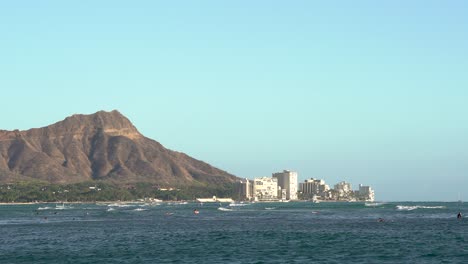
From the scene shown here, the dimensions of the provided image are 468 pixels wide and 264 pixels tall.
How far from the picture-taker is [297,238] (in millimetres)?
118375

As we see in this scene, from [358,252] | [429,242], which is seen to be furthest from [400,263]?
[429,242]

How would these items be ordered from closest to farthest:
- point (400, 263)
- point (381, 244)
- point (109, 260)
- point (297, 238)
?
point (400, 263) < point (109, 260) < point (381, 244) < point (297, 238)

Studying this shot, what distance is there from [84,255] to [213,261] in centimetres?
1731

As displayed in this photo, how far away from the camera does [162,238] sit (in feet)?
400

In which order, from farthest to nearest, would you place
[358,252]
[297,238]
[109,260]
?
[297,238], [358,252], [109,260]

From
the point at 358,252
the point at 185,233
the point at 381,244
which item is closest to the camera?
the point at 358,252

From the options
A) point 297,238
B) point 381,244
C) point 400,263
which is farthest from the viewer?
point 297,238

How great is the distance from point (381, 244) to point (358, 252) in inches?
461

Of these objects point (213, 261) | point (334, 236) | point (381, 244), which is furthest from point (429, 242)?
point (213, 261)

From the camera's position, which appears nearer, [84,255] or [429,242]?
[84,255]

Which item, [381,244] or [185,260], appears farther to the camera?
[381,244]

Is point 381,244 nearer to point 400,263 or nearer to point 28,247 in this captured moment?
point 400,263

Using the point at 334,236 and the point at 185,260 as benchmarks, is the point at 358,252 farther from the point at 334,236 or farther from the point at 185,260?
the point at 334,236

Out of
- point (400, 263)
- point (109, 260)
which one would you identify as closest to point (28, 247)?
point (109, 260)
